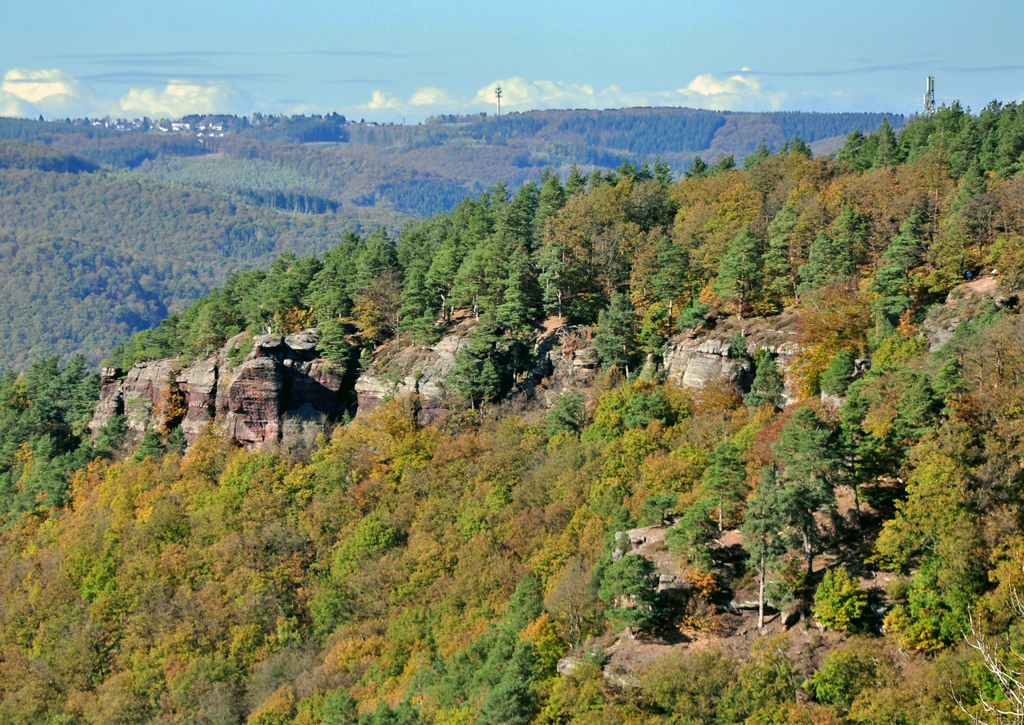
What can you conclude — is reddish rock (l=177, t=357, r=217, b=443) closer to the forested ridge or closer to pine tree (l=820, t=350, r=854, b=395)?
the forested ridge

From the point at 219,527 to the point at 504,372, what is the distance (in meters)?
25.9

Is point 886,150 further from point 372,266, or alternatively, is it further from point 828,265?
point 372,266

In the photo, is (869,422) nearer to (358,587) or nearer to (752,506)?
(752,506)


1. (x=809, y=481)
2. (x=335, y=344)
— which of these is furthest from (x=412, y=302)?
(x=809, y=481)

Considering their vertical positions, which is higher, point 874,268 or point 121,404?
point 874,268

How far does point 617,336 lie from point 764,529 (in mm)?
29151

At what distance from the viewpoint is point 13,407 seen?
112m

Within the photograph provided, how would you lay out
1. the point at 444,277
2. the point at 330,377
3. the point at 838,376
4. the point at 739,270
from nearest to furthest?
the point at 838,376 → the point at 739,270 → the point at 330,377 → the point at 444,277

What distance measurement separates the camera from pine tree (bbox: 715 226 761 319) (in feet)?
232

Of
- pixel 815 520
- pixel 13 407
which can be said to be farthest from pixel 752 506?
pixel 13 407

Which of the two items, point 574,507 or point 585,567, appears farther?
point 574,507

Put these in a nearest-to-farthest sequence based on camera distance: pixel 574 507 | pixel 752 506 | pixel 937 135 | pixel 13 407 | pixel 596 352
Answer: pixel 752 506 < pixel 574 507 < pixel 596 352 < pixel 937 135 < pixel 13 407

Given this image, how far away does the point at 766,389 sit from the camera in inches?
2504

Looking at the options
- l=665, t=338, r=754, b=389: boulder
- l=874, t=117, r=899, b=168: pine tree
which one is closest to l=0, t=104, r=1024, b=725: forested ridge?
l=874, t=117, r=899, b=168: pine tree
